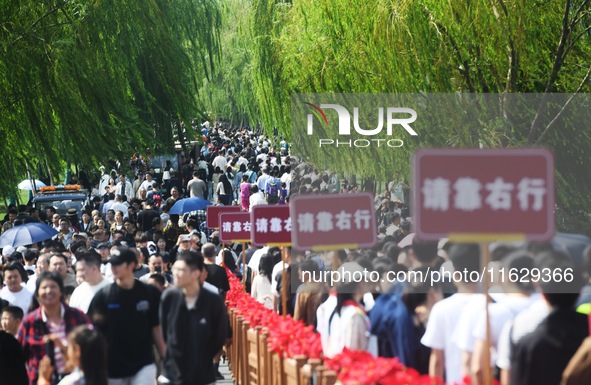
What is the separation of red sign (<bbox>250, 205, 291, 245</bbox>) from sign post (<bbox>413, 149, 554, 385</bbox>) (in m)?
7.62

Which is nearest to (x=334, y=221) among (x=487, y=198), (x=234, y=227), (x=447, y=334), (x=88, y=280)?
(x=88, y=280)

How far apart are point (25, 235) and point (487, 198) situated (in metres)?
14.0

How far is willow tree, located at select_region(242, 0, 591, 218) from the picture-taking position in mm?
20484

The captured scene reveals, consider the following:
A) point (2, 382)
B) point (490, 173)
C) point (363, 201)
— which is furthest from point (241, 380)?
point (490, 173)

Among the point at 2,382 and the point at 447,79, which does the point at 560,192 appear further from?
the point at 2,382

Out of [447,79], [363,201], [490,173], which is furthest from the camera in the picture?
[447,79]

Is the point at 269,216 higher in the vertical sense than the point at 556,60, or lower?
lower

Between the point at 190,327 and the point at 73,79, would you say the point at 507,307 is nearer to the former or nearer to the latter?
the point at 190,327

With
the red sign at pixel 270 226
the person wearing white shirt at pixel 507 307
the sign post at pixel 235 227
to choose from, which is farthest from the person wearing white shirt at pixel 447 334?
the sign post at pixel 235 227

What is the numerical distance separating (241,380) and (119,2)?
10.4m

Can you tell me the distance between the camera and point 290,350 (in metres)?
10.4

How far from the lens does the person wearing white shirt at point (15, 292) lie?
1241cm

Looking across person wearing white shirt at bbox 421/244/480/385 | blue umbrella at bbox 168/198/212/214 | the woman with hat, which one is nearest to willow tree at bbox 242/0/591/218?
blue umbrella at bbox 168/198/212/214

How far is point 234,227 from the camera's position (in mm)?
19125
